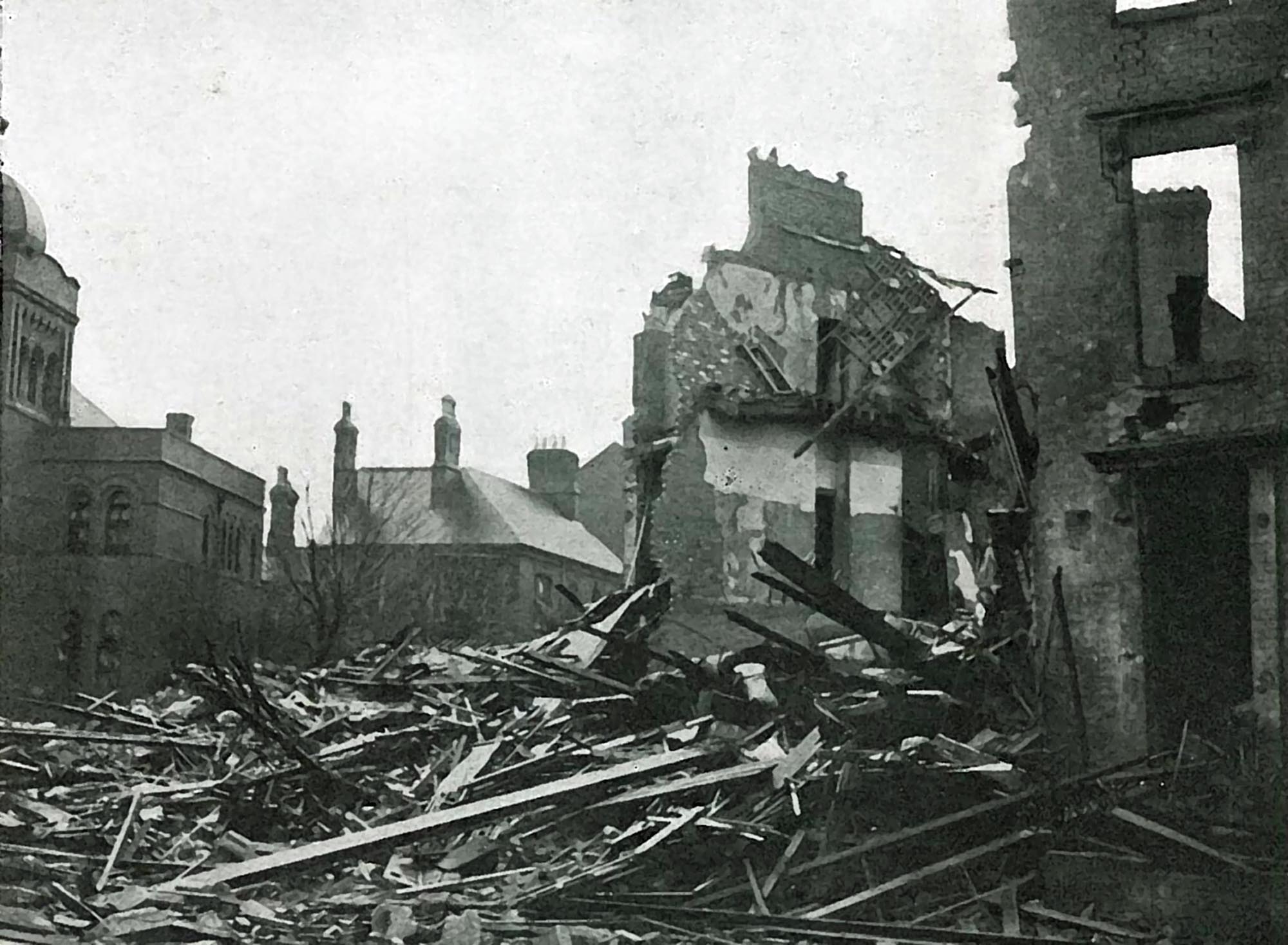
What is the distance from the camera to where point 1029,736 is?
407 inches

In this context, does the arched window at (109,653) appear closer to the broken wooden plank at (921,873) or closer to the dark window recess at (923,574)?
the dark window recess at (923,574)

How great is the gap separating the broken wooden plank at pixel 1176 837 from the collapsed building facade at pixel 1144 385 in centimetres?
204

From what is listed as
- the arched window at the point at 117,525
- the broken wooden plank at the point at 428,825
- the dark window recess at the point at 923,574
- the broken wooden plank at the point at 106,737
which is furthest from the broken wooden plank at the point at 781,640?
the arched window at the point at 117,525

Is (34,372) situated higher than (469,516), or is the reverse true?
(34,372)

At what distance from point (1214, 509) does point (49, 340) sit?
32.2m

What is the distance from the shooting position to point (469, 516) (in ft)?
147

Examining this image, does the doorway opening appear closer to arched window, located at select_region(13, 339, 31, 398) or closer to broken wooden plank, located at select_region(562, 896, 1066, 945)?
broken wooden plank, located at select_region(562, 896, 1066, 945)

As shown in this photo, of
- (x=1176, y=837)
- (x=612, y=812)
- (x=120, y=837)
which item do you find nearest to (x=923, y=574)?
(x=1176, y=837)

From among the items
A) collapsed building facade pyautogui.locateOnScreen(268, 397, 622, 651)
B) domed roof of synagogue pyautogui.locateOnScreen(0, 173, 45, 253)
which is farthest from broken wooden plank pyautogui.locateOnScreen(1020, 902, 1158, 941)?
collapsed building facade pyautogui.locateOnScreen(268, 397, 622, 651)

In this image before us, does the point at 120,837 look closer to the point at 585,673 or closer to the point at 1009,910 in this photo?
the point at 585,673

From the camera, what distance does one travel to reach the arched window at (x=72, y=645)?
3180cm

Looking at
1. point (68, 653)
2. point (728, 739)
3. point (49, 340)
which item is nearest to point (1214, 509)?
point (728, 739)

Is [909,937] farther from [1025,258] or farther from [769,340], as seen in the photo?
[769,340]

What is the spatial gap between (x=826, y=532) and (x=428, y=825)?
50.3 feet
